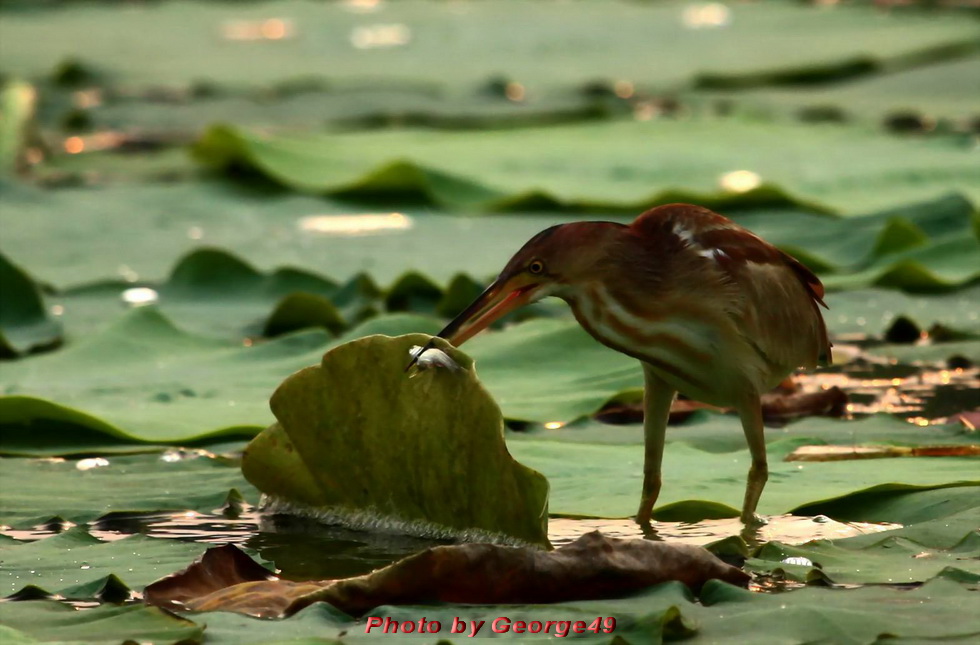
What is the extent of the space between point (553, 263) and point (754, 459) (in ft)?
1.64

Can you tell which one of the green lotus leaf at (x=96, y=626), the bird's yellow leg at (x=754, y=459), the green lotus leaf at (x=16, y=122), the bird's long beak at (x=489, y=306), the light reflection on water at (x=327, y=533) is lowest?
the light reflection on water at (x=327, y=533)

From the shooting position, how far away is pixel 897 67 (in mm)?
9164

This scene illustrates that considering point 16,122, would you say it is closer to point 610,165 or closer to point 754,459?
point 610,165

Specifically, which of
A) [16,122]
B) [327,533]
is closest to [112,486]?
[327,533]

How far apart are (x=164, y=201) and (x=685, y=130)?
→ 2.37 m

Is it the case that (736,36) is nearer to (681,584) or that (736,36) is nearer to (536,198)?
(536,198)

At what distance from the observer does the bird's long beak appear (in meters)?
2.86

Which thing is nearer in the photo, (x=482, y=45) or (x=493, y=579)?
(x=493, y=579)

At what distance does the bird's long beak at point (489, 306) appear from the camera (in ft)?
9.38

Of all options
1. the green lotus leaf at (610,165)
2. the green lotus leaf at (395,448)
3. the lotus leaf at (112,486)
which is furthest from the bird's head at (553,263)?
the green lotus leaf at (610,165)

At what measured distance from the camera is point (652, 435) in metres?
3.01

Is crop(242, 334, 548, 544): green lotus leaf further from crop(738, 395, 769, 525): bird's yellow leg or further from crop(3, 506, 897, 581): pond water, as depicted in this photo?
crop(738, 395, 769, 525): bird's yellow leg

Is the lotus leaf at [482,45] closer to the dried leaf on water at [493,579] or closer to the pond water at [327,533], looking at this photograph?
the pond water at [327,533]

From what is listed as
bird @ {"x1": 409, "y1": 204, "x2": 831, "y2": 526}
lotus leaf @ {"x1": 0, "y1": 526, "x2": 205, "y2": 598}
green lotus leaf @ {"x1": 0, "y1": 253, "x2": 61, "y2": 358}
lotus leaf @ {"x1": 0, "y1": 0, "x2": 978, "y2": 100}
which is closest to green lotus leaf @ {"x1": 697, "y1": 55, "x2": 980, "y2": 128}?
lotus leaf @ {"x1": 0, "y1": 0, "x2": 978, "y2": 100}
